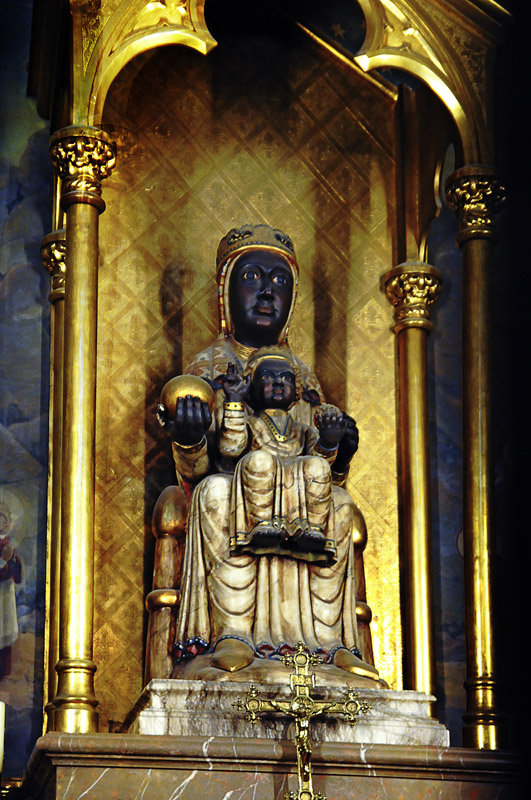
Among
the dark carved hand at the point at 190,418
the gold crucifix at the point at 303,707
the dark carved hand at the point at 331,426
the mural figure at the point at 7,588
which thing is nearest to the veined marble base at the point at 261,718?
the gold crucifix at the point at 303,707

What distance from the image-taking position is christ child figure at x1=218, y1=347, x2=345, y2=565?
8602mm

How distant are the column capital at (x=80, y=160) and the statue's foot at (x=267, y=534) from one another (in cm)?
198

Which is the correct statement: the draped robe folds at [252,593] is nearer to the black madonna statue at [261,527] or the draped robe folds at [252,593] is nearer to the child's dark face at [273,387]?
the black madonna statue at [261,527]

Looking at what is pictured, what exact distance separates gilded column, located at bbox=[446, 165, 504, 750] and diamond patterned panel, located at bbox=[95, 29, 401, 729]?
821 mm

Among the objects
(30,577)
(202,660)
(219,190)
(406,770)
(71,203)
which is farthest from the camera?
(219,190)

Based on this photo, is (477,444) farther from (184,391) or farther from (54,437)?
(54,437)

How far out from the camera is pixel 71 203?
929cm

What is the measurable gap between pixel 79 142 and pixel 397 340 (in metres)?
2.29

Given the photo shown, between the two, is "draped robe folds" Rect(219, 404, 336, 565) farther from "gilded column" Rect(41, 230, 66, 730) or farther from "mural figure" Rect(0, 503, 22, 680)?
"mural figure" Rect(0, 503, 22, 680)

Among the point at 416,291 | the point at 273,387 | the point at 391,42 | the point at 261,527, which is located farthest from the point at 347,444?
the point at 391,42

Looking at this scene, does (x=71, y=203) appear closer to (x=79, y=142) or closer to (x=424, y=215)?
(x=79, y=142)

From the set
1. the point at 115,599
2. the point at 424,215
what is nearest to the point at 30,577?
the point at 115,599

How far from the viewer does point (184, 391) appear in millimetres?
Result: 8797

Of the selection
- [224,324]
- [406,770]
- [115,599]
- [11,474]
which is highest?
[224,324]
